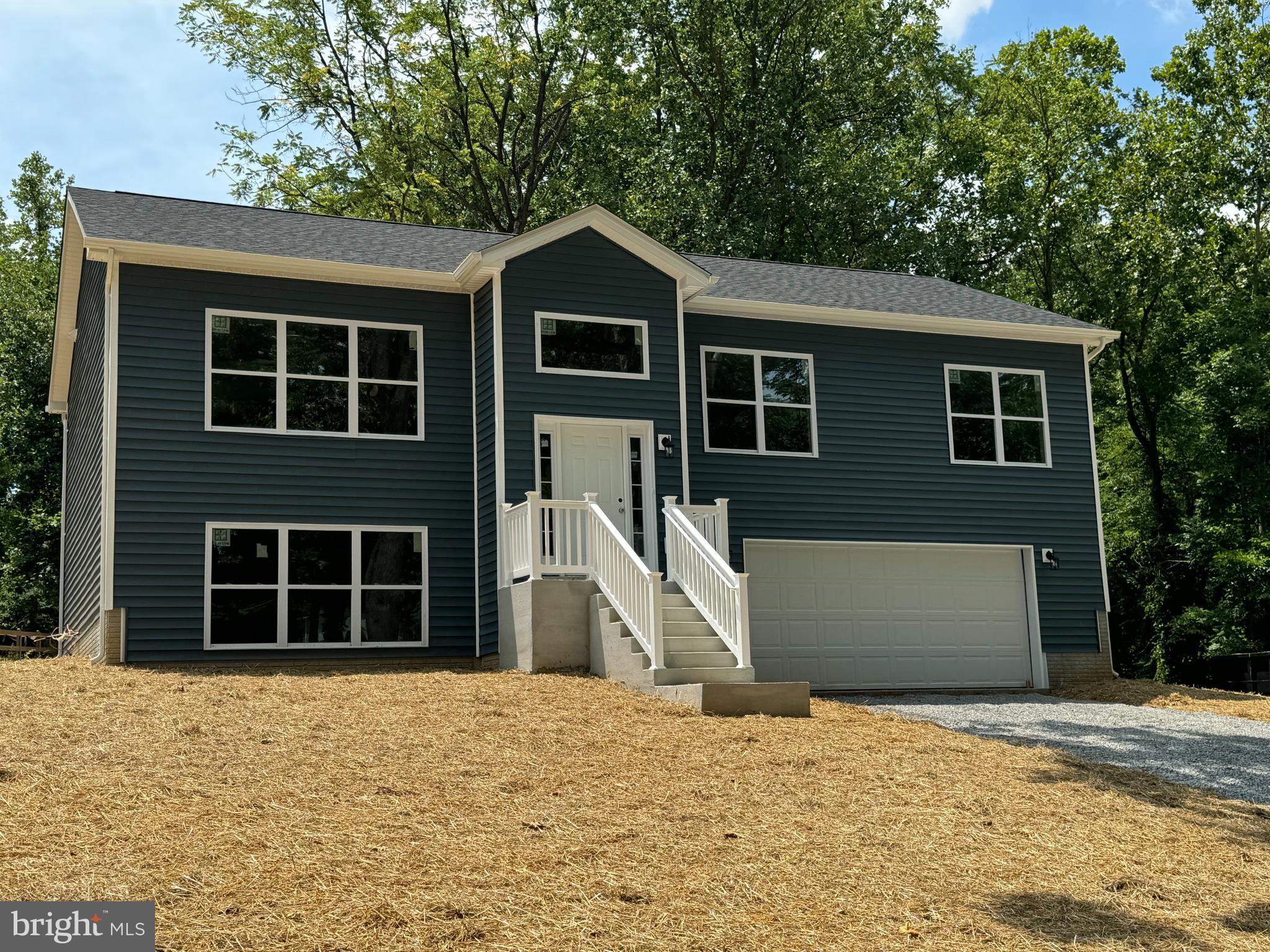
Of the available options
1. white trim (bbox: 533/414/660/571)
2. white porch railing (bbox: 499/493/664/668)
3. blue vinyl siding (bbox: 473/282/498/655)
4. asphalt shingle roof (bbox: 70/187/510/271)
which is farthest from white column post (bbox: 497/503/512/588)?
asphalt shingle roof (bbox: 70/187/510/271)

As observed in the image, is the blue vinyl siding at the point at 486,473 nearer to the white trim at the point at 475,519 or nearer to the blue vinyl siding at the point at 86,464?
the white trim at the point at 475,519

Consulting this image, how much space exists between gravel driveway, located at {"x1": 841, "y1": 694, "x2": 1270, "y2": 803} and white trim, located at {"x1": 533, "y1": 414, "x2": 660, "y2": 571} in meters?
3.04

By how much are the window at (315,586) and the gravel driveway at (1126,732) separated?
5.47m

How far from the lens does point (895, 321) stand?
Result: 17.6 metres

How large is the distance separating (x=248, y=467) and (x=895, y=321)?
29.6 feet

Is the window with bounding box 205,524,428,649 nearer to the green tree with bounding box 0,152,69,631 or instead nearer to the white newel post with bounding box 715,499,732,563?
the white newel post with bounding box 715,499,732,563

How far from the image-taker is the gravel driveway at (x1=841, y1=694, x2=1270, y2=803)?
1034cm

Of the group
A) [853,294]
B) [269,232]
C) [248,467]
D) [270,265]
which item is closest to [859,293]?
[853,294]

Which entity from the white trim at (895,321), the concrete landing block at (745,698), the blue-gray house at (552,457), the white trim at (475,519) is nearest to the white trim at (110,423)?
the blue-gray house at (552,457)

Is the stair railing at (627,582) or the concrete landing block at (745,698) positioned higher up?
the stair railing at (627,582)

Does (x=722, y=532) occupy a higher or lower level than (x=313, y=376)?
lower

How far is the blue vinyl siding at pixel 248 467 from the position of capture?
13.8 m

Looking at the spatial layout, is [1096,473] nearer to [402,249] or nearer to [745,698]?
[745,698]

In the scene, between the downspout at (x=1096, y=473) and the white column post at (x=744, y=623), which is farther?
the downspout at (x=1096, y=473)
